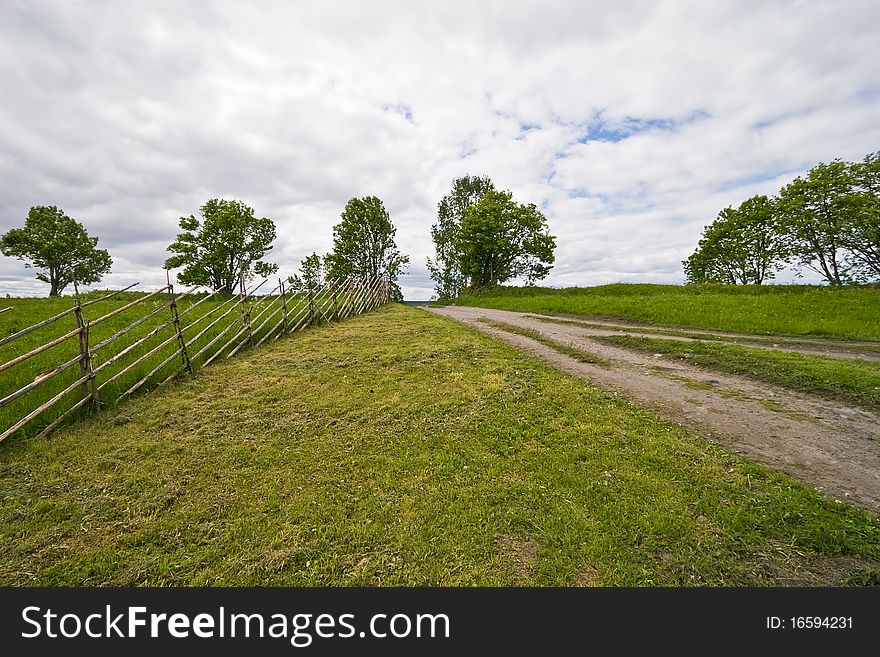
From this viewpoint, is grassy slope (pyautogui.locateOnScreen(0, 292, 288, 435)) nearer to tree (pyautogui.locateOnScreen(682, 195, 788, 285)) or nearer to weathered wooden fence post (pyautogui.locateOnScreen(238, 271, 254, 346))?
weathered wooden fence post (pyautogui.locateOnScreen(238, 271, 254, 346))

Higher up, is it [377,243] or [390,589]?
[377,243]

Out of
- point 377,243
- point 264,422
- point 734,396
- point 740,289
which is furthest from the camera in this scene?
point 377,243

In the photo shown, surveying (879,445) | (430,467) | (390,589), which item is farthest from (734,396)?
(390,589)

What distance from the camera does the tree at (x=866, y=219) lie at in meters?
19.8

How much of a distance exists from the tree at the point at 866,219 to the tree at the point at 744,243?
18.2 ft

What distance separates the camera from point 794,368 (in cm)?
689

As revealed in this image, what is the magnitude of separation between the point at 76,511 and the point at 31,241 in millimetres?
44607

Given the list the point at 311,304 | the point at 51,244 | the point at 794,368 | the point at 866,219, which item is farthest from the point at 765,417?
the point at 51,244

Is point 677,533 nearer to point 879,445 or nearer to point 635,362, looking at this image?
point 879,445

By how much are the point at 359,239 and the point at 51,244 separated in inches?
1090

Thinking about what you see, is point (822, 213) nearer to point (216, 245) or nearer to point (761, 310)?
point (761, 310)

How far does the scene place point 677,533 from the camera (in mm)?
2865

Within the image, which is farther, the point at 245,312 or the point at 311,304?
the point at 311,304

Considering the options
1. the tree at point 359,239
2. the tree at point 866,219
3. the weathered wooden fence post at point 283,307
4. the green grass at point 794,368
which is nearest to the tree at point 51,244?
the tree at point 359,239
